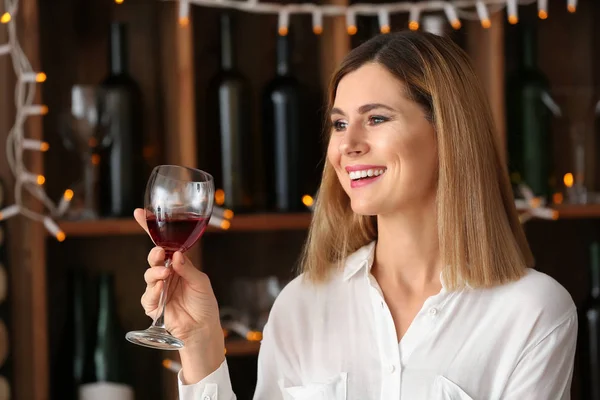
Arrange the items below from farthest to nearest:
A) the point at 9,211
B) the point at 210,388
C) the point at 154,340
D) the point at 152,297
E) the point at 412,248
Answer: the point at 9,211 < the point at 412,248 < the point at 210,388 < the point at 152,297 < the point at 154,340

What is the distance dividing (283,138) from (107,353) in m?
0.67

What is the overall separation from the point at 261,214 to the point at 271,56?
1.64ft

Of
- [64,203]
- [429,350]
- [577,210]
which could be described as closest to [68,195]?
[64,203]

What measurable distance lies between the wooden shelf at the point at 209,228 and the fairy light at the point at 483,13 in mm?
667

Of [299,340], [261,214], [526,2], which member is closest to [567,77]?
[526,2]

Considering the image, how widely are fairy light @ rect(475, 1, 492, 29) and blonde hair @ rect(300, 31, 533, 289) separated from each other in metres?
0.73

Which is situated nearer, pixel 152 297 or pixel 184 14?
pixel 152 297

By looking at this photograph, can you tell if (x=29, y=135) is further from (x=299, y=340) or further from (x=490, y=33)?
(x=490, y=33)

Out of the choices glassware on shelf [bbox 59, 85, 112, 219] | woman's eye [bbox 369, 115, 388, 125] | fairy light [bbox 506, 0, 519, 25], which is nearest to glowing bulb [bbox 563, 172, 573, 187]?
fairy light [bbox 506, 0, 519, 25]

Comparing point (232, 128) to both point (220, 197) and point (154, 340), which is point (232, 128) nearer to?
point (220, 197)

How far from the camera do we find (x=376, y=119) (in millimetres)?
1520

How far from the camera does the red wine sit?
4.31ft

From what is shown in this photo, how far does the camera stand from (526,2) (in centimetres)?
232

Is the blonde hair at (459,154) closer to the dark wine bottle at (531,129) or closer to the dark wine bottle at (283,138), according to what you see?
the dark wine bottle at (283,138)
